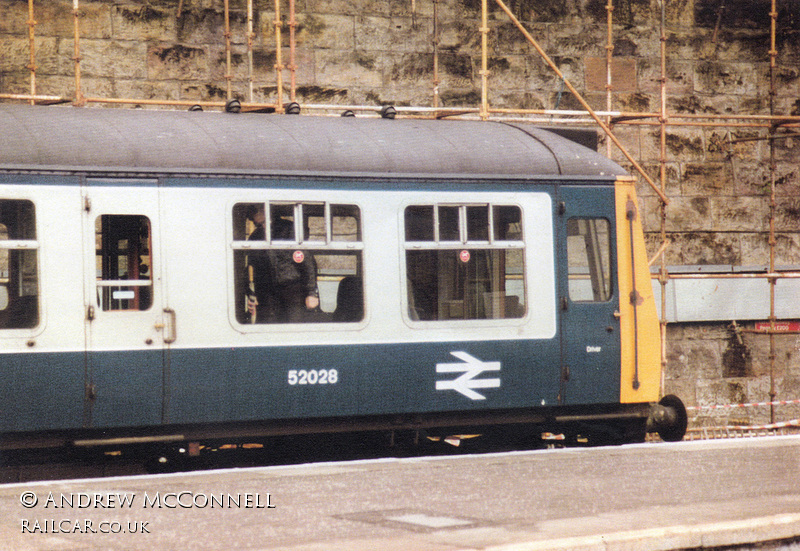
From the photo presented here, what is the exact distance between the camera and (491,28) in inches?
577

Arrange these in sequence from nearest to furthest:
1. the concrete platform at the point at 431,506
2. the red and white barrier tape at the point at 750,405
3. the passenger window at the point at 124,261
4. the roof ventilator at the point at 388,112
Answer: the concrete platform at the point at 431,506 < the passenger window at the point at 124,261 < the roof ventilator at the point at 388,112 < the red and white barrier tape at the point at 750,405

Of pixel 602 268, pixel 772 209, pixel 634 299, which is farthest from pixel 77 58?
pixel 772 209

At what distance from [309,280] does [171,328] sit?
114 centimetres

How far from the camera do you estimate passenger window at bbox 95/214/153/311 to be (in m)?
8.76

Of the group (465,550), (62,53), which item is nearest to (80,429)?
(465,550)

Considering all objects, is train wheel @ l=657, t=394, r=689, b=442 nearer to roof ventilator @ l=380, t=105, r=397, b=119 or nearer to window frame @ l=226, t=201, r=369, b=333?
window frame @ l=226, t=201, r=369, b=333

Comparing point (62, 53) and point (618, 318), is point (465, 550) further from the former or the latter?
point (62, 53)

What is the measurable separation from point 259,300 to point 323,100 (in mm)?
5381

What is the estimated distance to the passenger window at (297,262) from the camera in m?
9.12

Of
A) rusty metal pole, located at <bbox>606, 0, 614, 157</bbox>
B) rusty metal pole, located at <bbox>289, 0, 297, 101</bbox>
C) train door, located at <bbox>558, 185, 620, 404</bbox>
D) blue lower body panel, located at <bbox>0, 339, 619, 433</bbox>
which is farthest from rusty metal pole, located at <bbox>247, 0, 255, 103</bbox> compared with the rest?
blue lower body panel, located at <bbox>0, 339, 619, 433</bbox>

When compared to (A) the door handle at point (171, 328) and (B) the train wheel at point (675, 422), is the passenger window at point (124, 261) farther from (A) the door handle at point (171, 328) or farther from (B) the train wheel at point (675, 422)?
(B) the train wheel at point (675, 422)

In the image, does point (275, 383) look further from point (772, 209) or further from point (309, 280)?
point (772, 209)

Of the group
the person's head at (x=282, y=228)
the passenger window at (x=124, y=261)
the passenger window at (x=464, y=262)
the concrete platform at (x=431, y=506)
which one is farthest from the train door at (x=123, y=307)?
the passenger window at (x=464, y=262)

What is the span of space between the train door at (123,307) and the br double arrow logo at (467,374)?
222cm
